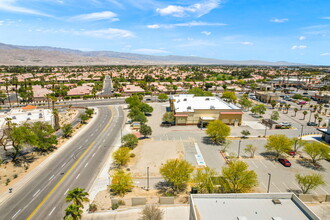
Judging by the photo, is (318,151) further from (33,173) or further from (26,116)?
(26,116)

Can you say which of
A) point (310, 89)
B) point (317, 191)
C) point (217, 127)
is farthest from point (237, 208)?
point (310, 89)

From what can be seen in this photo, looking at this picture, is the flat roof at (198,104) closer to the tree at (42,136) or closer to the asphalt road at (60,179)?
the asphalt road at (60,179)

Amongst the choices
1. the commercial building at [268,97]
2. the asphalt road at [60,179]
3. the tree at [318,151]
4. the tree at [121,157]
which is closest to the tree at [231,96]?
the commercial building at [268,97]

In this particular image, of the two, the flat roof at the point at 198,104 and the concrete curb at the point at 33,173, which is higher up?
the flat roof at the point at 198,104

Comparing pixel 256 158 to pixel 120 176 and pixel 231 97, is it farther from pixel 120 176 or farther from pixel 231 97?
pixel 231 97

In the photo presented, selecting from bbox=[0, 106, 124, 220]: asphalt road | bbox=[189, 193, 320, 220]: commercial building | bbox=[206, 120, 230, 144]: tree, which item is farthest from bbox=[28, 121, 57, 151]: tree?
bbox=[206, 120, 230, 144]: tree

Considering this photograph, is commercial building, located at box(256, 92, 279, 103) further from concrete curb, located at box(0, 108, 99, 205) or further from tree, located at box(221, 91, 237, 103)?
concrete curb, located at box(0, 108, 99, 205)

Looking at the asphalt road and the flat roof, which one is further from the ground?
the flat roof
